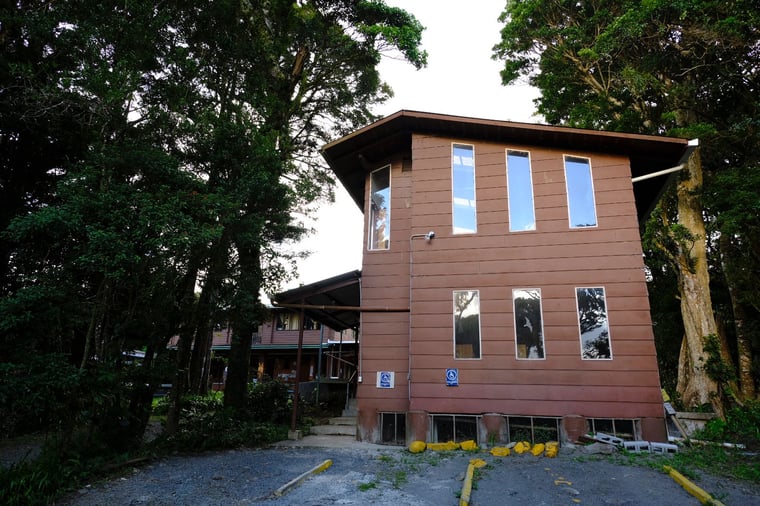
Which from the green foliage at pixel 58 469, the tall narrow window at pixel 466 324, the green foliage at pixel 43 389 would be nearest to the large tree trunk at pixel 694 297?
the tall narrow window at pixel 466 324

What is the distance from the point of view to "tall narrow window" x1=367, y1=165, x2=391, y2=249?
964 cm

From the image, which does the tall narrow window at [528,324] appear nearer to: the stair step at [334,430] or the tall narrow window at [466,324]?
the tall narrow window at [466,324]

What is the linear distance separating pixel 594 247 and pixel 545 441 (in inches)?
147

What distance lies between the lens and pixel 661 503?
4316mm

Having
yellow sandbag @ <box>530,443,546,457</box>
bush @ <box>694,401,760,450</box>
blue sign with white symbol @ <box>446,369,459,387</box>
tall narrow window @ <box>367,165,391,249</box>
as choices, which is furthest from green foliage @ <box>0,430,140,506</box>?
bush @ <box>694,401,760,450</box>

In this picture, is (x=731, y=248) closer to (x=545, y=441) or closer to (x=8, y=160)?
(x=545, y=441)

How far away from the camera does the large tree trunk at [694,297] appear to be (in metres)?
10.3

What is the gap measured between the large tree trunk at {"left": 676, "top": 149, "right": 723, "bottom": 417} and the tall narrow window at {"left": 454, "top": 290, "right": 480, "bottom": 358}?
21.3 feet

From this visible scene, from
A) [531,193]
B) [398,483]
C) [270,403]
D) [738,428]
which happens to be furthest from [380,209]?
[738,428]

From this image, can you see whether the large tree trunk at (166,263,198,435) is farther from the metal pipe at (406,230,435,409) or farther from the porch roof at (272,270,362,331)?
the metal pipe at (406,230,435,409)

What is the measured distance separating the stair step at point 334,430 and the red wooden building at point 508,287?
0.95 meters

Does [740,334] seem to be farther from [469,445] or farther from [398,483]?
[398,483]

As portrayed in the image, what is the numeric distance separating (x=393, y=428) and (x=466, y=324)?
2.57 m

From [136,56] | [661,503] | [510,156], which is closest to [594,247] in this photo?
[510,156]
